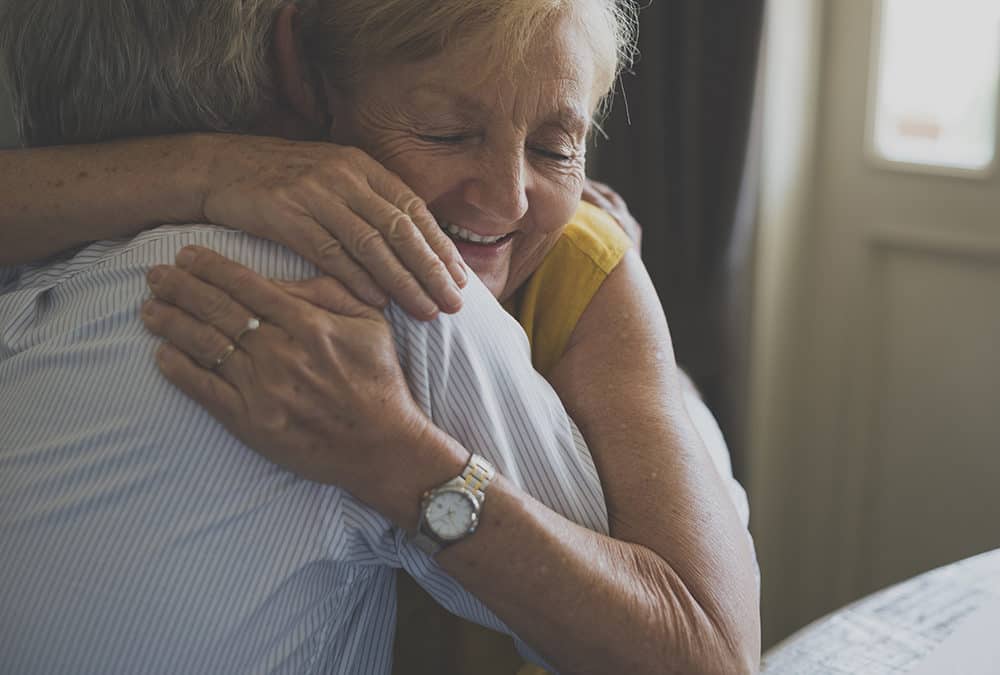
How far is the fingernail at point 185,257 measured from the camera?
105 centimetres

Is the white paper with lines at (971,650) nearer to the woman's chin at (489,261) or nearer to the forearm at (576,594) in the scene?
the forearm at (576,594)

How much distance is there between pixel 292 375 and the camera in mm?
1009

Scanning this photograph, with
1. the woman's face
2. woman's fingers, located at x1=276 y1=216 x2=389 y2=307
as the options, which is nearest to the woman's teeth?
the woman's face

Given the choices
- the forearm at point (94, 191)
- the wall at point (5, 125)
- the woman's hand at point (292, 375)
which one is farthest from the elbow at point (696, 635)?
the wall at point (5, 125)

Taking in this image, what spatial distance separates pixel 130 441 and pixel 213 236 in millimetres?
218

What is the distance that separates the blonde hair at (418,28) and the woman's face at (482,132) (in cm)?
1

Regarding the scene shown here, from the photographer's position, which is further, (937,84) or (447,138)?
(937,84)

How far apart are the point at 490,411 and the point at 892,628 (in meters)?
0.75

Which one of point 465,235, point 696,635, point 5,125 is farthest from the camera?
point 5,125

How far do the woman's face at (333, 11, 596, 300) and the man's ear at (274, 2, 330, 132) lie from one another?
0.08 ft

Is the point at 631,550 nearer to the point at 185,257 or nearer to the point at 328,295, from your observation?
the point at 328,295

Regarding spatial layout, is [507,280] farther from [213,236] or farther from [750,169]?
[750,169]

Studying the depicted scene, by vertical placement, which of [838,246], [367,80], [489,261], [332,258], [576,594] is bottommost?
[838,246]

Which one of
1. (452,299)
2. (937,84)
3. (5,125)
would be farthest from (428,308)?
(937,84)
